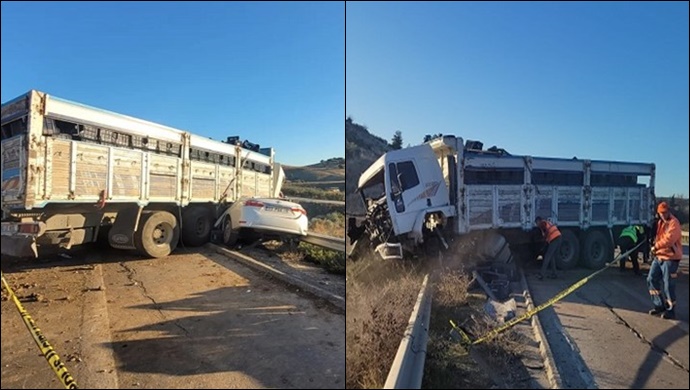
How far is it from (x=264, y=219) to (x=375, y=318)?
3.52 feet

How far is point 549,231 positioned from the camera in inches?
96.2

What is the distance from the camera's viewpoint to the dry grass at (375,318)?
2145mm

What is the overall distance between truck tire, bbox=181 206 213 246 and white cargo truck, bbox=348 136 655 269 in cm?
139

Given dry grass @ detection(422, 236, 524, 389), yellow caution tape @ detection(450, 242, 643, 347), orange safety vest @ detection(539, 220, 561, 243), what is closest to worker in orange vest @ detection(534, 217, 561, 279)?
orange safety vest @ detection(539, 220, 561, 243)

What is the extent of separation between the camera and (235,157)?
2.11 metres

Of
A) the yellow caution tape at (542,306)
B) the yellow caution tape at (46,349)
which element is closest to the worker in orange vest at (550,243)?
the yellow caution tape at (542,306)

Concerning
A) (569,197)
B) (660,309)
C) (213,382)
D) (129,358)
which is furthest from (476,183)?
(129,358)

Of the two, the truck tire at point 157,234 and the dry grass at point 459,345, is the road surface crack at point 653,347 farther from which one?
the truck tire at point 157,234

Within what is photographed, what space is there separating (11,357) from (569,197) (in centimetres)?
278

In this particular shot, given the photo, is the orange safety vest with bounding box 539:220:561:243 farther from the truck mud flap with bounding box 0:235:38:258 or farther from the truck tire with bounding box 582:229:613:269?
the truck mud flap with bounding box 0:235:38:258

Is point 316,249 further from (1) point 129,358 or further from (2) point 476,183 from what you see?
(1) point 129,358

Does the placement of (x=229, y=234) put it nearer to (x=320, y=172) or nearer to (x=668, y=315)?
(x=320, y=172)

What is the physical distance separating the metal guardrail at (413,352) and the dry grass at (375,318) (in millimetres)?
83

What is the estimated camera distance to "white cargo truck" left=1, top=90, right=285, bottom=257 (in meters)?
1.49
